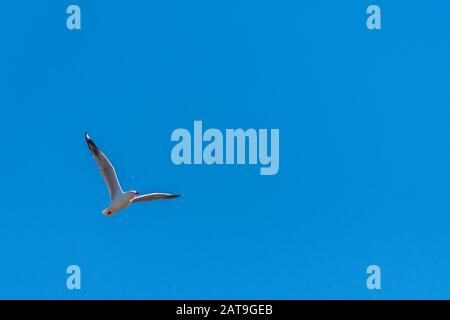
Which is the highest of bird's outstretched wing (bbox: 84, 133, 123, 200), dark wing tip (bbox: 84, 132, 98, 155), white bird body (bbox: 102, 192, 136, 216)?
dark wing tip (bbox: 84, 132, 98, 155)

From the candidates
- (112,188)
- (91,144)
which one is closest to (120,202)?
(112,188)

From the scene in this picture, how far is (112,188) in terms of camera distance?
988cm

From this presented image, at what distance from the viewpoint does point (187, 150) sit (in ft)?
36.0

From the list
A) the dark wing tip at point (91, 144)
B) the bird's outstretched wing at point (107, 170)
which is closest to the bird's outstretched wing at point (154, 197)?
the bird's outstretched wing at point (107, 170)

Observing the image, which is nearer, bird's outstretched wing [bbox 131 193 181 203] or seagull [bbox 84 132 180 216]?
seagull [bbox 84 132 180 216]

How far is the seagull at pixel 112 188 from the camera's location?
979cm

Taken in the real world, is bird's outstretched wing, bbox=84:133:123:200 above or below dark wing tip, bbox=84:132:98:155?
below

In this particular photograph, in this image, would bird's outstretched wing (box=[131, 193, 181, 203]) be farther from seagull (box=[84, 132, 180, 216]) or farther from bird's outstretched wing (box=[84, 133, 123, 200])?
bird's outstretched wing (box=[84, 133, 123, 200])

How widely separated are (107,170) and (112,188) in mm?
196

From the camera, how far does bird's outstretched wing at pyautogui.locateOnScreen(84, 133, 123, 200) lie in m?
9.77

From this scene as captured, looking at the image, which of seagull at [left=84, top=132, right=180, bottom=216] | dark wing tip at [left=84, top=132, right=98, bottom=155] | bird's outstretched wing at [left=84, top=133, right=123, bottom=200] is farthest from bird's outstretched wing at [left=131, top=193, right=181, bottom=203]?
dark wing tip at [left=84, top=132, right=98, bottom=155]

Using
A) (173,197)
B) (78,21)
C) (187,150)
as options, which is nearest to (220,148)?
(187,150)
